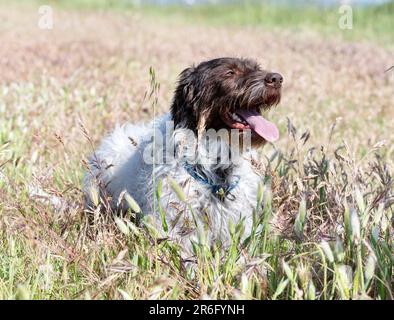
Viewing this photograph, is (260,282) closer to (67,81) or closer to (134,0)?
(67,81)

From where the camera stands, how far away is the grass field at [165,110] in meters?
3.45

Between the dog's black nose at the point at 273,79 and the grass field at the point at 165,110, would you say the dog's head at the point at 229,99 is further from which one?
the grass field at the point at 165,110

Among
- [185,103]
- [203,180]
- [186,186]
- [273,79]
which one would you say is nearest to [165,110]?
[185,103]

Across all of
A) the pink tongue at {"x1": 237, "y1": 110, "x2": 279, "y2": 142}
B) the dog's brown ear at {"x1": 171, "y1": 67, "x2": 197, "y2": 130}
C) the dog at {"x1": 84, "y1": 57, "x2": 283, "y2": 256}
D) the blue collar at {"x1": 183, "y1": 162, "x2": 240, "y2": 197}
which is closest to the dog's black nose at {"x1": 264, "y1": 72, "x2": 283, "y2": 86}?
the dog at {"x1": 84, "y1": 57, "x2": 283, "y2": 256}

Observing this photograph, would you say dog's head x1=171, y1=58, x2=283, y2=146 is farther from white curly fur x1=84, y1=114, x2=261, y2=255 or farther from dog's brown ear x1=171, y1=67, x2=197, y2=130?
white curly fur x1=84, y1=114, x2=261, y2=255

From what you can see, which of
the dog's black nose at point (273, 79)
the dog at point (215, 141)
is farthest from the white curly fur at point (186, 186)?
the dog's black nose at point (273, 79)

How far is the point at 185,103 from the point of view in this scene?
5.05 metres

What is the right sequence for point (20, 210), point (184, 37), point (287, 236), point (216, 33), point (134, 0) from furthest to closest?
point (134, 0) → point (216, 33) → point (184, 37) → point (20, 210) → point (287, 236)

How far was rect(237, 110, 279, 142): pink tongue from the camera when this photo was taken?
480 centimetres

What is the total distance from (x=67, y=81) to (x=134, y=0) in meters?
19.6

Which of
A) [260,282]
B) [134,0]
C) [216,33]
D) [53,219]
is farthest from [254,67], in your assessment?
[134,0]

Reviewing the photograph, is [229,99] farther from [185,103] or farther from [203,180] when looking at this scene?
[203,180]

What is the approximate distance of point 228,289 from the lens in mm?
3398

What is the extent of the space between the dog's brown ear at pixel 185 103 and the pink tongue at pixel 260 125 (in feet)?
1.10
